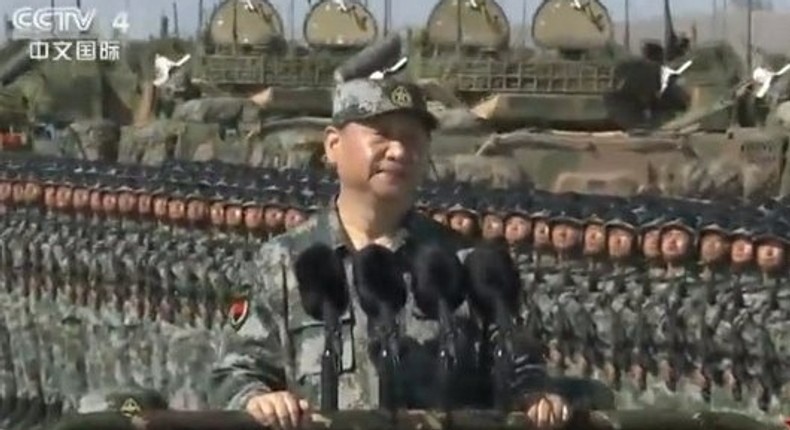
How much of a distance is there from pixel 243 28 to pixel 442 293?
2049 cm

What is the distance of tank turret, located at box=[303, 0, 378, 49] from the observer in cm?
→ 2320

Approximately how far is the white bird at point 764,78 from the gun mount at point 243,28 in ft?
22.2

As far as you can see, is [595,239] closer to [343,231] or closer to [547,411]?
[343,231]

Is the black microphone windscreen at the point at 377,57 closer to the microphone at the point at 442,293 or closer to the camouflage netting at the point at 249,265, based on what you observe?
the camouflage netting at the point at 249,265

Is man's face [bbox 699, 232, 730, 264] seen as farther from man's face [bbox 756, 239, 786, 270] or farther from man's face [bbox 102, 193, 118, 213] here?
man's face [bbox 102, 193, 118, 213]

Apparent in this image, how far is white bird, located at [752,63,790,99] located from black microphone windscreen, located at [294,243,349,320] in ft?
44.4

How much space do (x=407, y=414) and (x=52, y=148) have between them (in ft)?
61.3

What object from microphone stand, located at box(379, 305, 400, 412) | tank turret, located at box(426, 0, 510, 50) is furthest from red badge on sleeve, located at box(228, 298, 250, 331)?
tank turret, located at box(426, 0, 510, 50)

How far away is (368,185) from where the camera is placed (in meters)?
4.15

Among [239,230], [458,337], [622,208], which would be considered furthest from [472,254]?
[239,230]

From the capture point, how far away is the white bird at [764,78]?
1744 centimetres

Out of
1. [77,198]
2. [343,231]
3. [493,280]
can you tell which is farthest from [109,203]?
[493,280]

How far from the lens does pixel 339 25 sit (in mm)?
23281

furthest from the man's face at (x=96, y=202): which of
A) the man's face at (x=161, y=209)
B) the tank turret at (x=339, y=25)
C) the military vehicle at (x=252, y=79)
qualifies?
the tank turret at (x=339, y=25)
